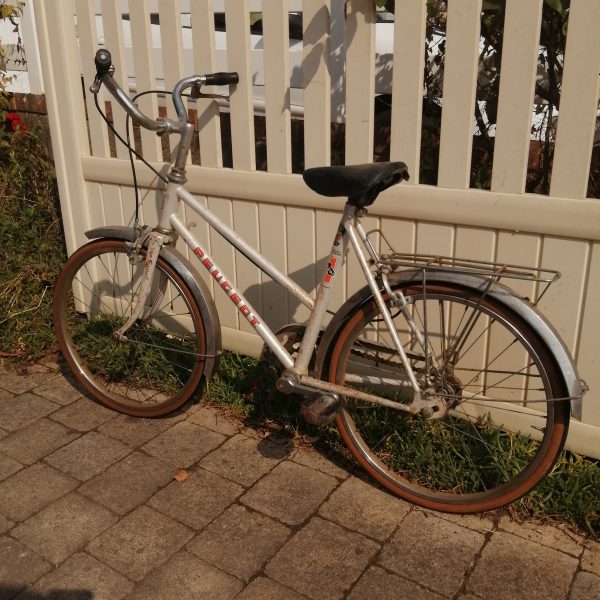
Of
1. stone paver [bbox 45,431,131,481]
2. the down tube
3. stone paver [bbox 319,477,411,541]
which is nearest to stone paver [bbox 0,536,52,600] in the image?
stone paver [bbox 45,431,131,481]

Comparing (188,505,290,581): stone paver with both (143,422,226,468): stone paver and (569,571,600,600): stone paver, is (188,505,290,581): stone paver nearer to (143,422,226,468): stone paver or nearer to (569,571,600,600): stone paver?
(143,422,226,468): stone paver

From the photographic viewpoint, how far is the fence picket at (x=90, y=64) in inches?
145

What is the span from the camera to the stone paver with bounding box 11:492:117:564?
8.44 feet

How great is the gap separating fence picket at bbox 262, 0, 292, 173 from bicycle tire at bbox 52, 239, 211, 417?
729mm

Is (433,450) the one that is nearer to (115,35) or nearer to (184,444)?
(184,444)

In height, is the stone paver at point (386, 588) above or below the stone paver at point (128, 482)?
below

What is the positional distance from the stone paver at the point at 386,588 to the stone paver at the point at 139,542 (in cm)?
68

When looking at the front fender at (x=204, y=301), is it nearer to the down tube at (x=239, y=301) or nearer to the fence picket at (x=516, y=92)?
the down tube at (x=239, y=301)

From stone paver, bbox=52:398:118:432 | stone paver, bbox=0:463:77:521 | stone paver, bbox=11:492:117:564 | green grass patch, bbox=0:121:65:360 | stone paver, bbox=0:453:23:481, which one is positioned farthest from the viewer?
green grass patch, bbox=0:121:65:360

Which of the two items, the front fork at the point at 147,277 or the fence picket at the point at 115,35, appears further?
the fence picket at the point at 115,35

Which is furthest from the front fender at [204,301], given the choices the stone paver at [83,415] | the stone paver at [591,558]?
the stone paver at [591,558]

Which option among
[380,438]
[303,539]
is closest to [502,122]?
[380,438]

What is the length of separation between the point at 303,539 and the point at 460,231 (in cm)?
137

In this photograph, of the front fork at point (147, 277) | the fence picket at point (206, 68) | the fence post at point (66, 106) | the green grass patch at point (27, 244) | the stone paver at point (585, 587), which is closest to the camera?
the stone paver at point (585, 587)
